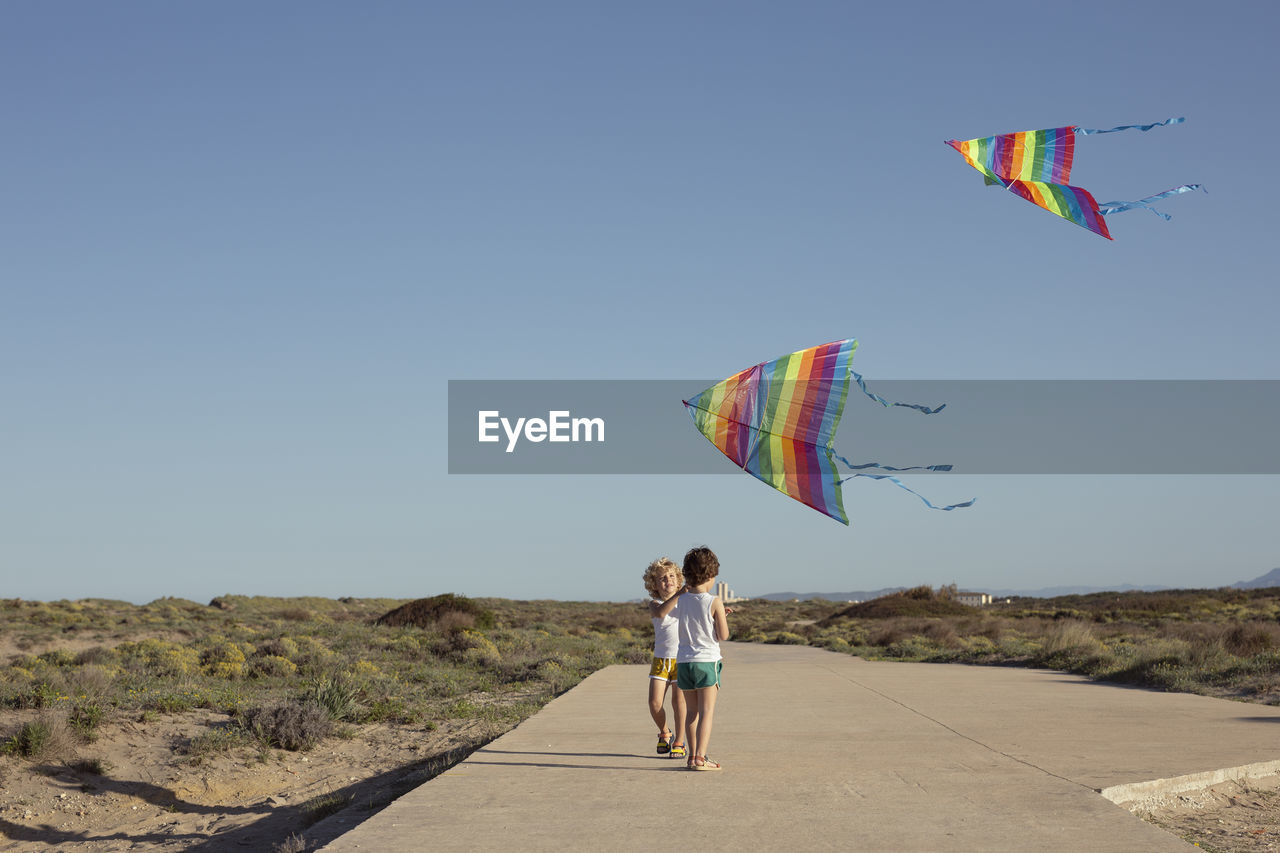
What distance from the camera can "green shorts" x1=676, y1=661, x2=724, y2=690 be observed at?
8.38 metres

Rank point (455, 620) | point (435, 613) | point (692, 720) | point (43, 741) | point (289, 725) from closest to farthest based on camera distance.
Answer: point (692, 720), point (43, 741), point (289, 725), point (455, 620), point (435, 613)

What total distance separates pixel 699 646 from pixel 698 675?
22 cm

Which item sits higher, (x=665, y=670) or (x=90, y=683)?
(x=665, y=670)

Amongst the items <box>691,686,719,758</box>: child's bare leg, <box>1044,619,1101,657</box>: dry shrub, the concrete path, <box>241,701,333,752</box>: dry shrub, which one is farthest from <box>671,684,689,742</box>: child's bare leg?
<box>1044,619,1101,657</box>: dry shrub

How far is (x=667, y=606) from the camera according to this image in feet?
29.0

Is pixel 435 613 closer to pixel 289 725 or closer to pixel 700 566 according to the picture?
pixel 289 725

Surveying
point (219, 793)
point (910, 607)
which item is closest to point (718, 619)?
point (219, 793)

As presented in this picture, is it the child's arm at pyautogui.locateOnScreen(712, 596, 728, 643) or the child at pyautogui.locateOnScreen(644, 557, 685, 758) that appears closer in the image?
the child's arm at pyautogui.locateOnScreen(712, 596, 728, 643)

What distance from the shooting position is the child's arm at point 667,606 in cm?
871

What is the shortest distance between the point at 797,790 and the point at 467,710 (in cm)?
956

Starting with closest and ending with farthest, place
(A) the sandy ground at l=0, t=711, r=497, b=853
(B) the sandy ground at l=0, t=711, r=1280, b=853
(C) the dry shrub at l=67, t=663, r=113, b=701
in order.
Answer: (B) the sandy ground at l=0, t=711, r=1280, b=853, (A) the sandy ground at l=0, t=711, r=497, b=853, (C) the dry shrub at l=67, t=663, r=113, b=701

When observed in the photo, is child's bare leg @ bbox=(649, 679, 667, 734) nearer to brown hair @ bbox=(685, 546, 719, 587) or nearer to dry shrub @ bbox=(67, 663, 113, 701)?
brown hair @ bbox=(685, 546, 719, 587)

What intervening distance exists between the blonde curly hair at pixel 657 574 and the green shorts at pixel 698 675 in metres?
0.81

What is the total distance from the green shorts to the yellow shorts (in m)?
0.56
